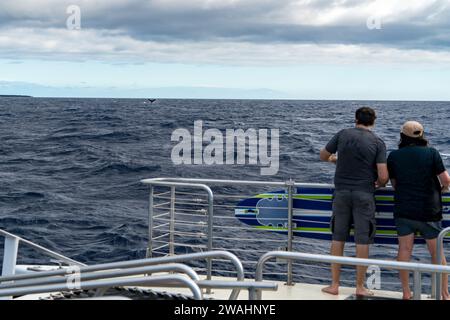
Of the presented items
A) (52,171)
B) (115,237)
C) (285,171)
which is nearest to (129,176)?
(52,171)

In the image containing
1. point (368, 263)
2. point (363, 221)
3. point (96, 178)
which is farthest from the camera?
point (96, 178)

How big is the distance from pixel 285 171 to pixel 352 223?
1921cm

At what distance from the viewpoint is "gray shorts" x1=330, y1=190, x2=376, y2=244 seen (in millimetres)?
6094

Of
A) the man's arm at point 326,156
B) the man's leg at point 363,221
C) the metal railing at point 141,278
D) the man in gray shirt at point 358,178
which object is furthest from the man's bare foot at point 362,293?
the metal railing at point 141,278

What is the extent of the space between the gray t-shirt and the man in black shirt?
0.16 metres

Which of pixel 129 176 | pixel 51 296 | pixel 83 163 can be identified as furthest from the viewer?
pixel 83 163

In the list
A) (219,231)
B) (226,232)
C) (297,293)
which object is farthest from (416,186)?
(219,231)

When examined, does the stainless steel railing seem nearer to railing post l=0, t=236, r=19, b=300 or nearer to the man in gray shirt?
the man in gray shirt

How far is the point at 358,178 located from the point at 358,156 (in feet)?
0.64

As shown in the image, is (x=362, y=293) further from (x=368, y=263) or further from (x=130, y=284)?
(x=130, y=284)

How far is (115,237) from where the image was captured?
47.0 feet

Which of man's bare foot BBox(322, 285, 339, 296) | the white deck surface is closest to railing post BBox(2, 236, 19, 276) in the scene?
the white deck surface

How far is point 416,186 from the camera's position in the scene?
19.4ft
